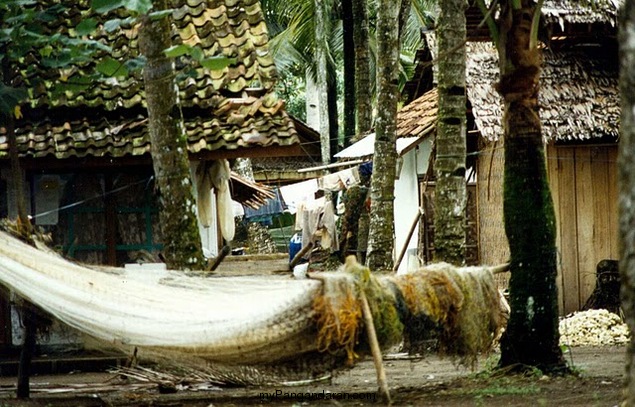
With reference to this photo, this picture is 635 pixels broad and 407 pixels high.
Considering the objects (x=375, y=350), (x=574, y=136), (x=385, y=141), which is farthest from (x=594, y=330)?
(x=375, y=350)

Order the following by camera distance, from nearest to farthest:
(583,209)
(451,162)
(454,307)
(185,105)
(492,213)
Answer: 1. (454,307)
2. (451,162)
3. (185,105)
4. (583,209)
5. (492,213)

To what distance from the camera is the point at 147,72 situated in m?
7.50

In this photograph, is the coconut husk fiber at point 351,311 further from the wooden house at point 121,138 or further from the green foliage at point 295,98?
the green foliage at point 295,98

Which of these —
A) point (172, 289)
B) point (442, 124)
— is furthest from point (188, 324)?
point (442, 124)

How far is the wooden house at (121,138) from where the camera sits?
383 inches

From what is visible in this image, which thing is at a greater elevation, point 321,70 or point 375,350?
point 321,70

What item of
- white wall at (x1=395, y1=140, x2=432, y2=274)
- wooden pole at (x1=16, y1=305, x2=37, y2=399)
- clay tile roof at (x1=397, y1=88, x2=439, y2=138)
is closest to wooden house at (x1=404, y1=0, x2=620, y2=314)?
→ clay tile roof at (x1=397, y1=88, x2=439, y2=138)

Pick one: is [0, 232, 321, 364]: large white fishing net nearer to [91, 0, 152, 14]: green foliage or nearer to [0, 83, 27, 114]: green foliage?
[0, 83, 27, 114]: green foliage

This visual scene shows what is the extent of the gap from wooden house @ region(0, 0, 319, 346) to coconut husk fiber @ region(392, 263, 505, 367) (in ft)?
12.6

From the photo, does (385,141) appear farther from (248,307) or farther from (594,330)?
(248,307)

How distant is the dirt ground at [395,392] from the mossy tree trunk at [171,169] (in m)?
0.96

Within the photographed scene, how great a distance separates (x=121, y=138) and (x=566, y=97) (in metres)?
4.97

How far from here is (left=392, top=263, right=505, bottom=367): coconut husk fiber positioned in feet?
18.7

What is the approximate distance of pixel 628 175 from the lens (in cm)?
265
